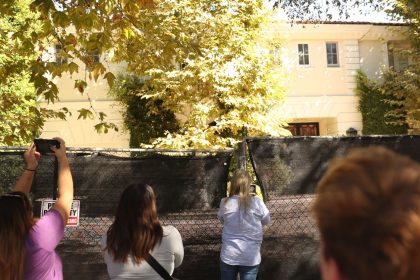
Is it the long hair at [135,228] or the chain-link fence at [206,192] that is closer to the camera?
the long hair at [135,228]

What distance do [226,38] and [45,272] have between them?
1348cm

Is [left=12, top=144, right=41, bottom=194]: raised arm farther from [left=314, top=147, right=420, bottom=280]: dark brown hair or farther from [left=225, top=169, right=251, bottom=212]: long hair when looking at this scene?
[left=314, top=147, right=420, bottom=280]: dark brown hair

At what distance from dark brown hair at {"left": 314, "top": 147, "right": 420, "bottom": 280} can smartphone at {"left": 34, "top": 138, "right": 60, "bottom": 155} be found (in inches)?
103

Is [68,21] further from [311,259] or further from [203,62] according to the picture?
[203,62]

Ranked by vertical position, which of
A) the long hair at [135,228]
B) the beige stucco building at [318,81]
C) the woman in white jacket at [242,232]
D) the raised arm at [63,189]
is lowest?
the woman in white jacket at [242,232]

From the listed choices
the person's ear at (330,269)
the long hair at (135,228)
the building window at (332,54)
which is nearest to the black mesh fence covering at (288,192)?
the long hair at (135,228)

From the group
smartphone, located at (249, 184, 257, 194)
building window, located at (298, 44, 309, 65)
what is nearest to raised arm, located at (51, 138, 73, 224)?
smartphone, located at (249, 184, 257, 194)

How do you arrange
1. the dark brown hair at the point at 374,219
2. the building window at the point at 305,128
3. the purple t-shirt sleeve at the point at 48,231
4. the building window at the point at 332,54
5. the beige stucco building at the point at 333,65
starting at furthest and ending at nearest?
the building window at the point at 305,128 → the building window at the point at 332,54 → the beige stucco building at the point at 333,65 → the purple t-shirt sleeve at the point at 48,231 → the dark brown hair at the point at 374,219

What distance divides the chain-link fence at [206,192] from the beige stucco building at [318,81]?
15.9m

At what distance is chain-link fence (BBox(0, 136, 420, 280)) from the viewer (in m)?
5.19

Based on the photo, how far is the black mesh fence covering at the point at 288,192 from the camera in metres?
5.44

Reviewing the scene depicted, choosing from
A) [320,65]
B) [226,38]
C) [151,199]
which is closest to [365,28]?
[320,65]

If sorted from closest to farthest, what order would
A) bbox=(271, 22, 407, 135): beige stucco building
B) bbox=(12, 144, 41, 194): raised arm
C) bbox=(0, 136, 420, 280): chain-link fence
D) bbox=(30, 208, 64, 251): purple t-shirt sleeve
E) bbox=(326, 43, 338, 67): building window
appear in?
1. bbox=(30, 208, 64, 251): purple t-shirt sleeve
2. bbox=(12, 144, 41, 194): raised arm
3. bbox=(0, 136, 420, 280): chain-link fence
4. bbox=(271, 22, 407, 135): beige stucco building
5. bbox=(326, 43, 338, 67): building window

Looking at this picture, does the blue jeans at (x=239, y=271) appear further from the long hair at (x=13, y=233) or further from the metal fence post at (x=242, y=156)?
the long hair at (x=13, y=233)
